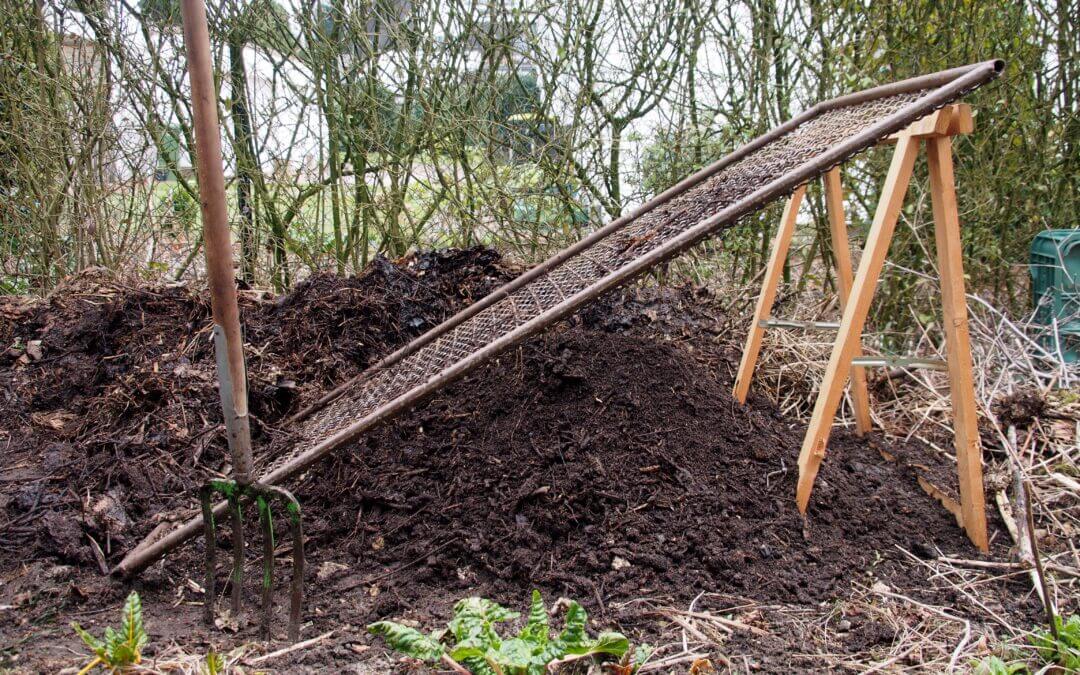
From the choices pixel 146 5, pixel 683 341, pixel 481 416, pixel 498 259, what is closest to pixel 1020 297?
pixel 683 341

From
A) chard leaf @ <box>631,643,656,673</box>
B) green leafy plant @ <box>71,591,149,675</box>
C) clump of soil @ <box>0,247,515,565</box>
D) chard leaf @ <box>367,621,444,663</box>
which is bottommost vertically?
chard leaf @ <box>631,643,656,673</box>

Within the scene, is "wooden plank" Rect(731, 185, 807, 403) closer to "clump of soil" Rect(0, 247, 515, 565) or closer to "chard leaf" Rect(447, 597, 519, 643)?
"clump of soil" Rect(0, 247, 515, 565)

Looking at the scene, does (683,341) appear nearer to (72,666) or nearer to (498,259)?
(498,259)

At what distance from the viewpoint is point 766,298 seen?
3.34 metres

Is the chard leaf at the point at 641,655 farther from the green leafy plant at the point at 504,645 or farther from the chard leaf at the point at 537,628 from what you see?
the chard leaf at the point at 537,628

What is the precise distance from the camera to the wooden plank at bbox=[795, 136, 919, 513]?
98.3 inches

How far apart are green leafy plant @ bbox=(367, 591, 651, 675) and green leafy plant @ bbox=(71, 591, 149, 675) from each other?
60 cm

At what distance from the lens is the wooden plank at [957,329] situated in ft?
8.28

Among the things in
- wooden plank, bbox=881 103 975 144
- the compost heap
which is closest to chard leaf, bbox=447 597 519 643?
the compost heap

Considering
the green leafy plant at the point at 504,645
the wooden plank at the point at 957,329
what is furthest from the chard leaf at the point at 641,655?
the wooden plank at the point at 957,329

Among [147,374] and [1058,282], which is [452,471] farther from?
[1058,282]

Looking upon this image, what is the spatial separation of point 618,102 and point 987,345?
2645mm

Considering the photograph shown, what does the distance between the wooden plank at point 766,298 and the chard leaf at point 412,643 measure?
6.17ft

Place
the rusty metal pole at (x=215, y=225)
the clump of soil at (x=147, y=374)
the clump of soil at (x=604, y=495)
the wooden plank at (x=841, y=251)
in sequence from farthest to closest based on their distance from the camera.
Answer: the wooden plank at (x=841, y=251), the clump of soil at (x=147, y=374), the clump of soil at (x=604, y=495), the rusty metal pole at (x=215, y=225)
